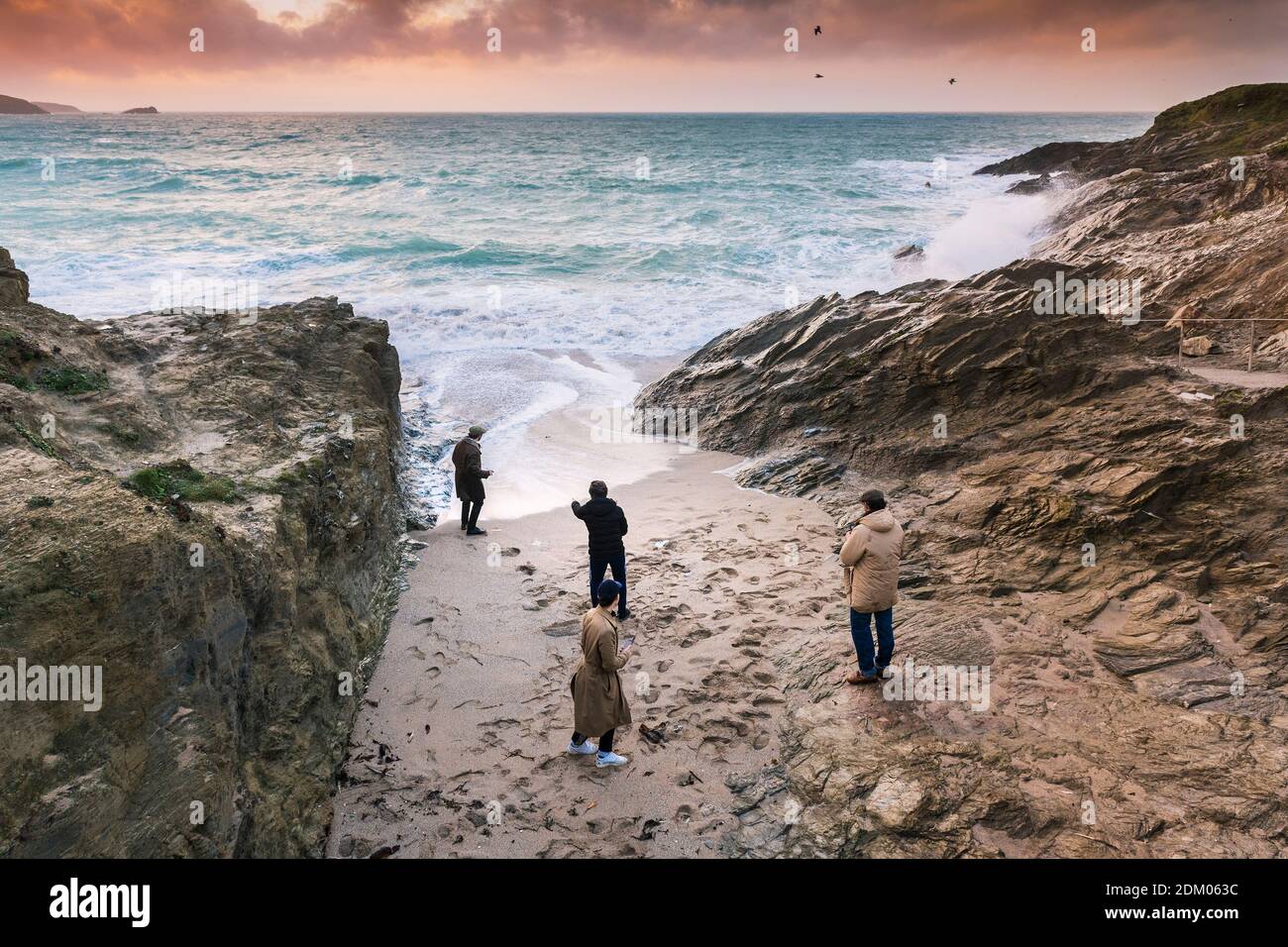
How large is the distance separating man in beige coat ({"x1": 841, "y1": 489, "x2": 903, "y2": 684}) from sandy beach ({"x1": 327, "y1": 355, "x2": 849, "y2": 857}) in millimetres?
613

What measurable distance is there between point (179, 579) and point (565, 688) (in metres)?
3.38

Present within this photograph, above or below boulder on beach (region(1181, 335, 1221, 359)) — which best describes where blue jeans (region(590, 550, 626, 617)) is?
below

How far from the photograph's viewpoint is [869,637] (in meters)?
6.27

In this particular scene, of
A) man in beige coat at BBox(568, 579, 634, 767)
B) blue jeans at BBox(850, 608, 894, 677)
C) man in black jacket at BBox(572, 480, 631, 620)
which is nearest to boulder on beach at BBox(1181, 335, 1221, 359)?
blue jeans at BBox(850, 608, 894, 677)

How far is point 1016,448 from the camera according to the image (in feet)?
30.8

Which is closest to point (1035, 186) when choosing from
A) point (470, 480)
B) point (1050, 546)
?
point (1050, 546)

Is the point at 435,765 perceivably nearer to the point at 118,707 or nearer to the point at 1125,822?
the point at 118,707

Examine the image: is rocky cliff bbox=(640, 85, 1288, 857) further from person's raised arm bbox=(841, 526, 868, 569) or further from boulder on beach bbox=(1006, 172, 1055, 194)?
boulder on beach bbox=(1006, 172, 1055, 194)

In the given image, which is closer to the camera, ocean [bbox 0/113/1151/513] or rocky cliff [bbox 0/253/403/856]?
rocky cliff [bbox 0/253/403/856]

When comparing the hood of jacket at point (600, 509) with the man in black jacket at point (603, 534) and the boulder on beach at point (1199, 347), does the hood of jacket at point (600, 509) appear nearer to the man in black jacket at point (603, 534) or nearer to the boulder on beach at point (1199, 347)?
the man in black jacket at point (603, 534)

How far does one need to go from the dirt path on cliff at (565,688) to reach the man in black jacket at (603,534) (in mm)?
466

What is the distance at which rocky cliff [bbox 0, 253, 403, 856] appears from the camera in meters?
3.67

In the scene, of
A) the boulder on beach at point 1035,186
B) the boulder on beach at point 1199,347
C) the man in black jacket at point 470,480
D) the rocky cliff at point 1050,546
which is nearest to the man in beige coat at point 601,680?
the rocky cliff at point 1050,546

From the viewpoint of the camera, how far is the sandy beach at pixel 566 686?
530 centimetres
